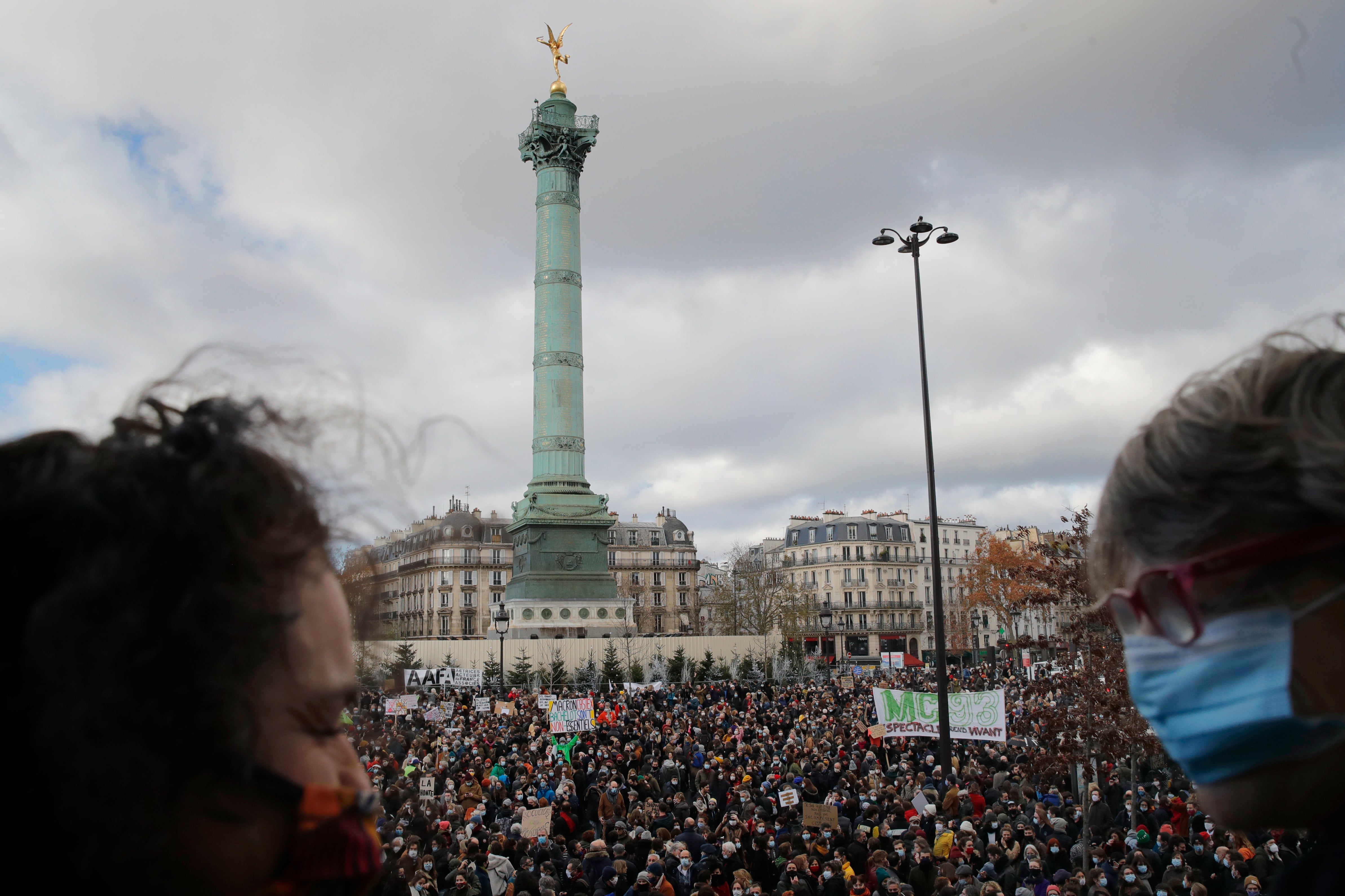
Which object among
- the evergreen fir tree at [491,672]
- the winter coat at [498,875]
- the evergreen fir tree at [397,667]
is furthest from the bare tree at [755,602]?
the evergreen fir tree at [397,667]

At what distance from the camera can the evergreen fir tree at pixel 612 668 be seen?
40062 mm

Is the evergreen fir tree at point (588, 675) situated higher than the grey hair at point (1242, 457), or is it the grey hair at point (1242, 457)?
the grey hair at point (1242, 457)

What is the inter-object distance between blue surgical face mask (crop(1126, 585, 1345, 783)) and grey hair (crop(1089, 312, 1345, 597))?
0.11 m

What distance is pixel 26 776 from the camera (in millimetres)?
983

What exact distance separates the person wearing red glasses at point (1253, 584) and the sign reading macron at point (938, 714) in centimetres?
1672

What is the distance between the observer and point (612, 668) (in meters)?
40.3

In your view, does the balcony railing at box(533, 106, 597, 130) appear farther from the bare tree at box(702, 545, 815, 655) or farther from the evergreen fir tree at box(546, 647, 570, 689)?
the bare tree at box(702, 545, 815, 655)

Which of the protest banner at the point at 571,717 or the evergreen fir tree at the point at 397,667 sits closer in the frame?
the evergreen fir tree at the point at 397,667

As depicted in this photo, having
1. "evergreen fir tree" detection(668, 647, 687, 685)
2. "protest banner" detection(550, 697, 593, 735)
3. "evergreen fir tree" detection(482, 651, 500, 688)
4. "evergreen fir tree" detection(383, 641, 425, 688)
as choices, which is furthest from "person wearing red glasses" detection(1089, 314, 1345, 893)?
"evergreen fir tree" detection(668, 647, 687, 685)

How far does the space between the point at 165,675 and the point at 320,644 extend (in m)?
0.20

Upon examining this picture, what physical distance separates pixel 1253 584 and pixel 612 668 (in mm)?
40284

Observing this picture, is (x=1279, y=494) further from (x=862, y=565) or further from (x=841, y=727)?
(x=862, y=565)

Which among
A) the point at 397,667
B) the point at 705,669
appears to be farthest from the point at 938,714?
the point at 705,669

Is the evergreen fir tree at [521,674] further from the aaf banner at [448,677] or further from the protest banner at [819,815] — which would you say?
the protest banner at [819,815]
